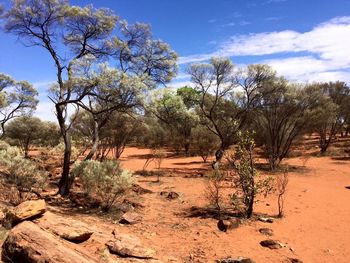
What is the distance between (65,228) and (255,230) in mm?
5482

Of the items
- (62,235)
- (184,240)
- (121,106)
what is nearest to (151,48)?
(121,106)

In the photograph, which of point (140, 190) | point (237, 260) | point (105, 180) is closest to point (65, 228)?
point (237, 260)

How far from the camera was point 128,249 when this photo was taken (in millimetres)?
7836

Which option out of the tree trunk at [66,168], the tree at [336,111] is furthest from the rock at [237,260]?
the tree at [336,111]

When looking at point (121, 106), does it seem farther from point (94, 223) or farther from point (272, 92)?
point (272, 92)

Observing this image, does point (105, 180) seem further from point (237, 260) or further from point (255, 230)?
point (237, 260)

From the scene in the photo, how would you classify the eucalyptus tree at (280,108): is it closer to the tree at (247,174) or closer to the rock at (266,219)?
the tree at (247,174)

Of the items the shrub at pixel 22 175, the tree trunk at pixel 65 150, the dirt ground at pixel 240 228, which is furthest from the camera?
the tree trunk at pixel 65 150

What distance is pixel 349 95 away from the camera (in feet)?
127

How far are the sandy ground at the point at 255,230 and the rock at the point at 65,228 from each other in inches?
69.0

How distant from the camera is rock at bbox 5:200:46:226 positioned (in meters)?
7.83

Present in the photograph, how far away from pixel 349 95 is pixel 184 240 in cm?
3508

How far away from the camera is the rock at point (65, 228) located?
7715mm

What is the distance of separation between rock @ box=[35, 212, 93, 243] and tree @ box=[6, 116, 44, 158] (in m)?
28.5
